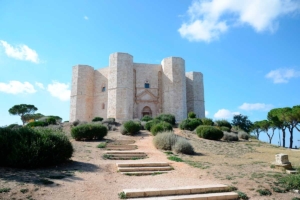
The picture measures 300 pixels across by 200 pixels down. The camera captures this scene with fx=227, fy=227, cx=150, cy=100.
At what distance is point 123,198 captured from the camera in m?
4.78

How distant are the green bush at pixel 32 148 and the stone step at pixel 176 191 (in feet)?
10.1

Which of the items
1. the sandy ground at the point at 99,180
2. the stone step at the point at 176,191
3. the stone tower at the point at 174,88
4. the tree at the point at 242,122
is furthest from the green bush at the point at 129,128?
the tree at the point at 242,122

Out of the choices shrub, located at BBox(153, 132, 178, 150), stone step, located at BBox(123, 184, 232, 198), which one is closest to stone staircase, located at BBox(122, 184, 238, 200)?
stone step, located at BBox(123, 184, 232, 198)

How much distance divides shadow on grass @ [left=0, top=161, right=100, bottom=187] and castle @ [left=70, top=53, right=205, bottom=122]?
833 inches

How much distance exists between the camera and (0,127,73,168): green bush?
20.6ft

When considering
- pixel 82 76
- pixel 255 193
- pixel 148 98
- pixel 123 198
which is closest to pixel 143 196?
pixel 123 198

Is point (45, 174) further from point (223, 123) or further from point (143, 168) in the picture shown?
point (223, 123)

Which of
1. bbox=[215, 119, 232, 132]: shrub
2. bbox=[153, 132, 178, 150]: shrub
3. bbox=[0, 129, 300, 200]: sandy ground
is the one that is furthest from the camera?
bbox=[215, 119, 232, 132]: shrub

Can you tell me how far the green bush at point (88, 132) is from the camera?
13061mm

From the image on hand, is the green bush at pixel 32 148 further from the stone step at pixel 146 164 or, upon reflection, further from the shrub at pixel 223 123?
the shrub at pixel 223 123

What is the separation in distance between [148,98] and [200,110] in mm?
8315

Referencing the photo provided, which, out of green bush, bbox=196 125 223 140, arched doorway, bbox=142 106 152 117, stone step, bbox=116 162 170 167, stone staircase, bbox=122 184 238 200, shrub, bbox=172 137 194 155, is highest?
arched doorway, bbox=142 106 152 117

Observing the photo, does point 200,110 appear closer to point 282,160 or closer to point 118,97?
point 118,97

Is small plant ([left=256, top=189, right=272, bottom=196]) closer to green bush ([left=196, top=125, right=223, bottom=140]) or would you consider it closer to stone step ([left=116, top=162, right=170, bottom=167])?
stone step ([left=116, top=162, right=170, bottom=167])
